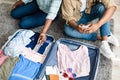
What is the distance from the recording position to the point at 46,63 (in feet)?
4.34

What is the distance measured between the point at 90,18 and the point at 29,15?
0.49 m

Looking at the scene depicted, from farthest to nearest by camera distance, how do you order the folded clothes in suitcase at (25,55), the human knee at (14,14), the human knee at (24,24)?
the human knee at (14,14) < the human knee at (24,24) < the folded clothes in suitcase at (25,55)

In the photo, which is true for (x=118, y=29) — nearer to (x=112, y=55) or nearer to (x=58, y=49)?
(x=112, y=55)

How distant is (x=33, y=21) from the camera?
67.0 inches

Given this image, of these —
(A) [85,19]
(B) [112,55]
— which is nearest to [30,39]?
(A) [85,19]

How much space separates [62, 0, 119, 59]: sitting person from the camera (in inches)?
56.5

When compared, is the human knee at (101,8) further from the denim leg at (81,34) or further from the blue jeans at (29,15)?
the blue jeans at (29,15)

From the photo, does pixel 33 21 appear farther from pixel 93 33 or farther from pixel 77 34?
pixel 93 33

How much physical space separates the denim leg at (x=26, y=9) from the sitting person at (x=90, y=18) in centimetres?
33

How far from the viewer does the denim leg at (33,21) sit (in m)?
1.70

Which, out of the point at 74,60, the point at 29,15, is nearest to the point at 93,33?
the point at 74,60

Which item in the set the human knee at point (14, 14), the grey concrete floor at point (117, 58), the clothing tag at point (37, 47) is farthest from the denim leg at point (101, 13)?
the human knee at point (14, 14)

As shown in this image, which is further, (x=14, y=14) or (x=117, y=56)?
(x=14, y=14)

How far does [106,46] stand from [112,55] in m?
0.07
